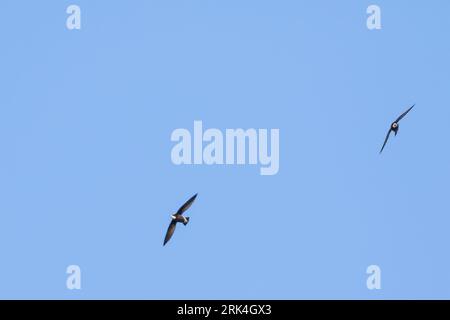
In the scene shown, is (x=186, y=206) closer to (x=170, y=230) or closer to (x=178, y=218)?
(x=178, y=218)

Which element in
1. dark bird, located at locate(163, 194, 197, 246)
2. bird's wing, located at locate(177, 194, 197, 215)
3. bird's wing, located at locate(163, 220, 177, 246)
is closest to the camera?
bird's wing, located at locate(177, 194, 197, 215)

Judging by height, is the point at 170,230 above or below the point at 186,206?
below

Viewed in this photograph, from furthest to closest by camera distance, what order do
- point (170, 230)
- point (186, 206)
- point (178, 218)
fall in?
point (170, 230), point (178, 218), point (186, 206)

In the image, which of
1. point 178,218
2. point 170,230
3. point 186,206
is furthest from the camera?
point 170,230

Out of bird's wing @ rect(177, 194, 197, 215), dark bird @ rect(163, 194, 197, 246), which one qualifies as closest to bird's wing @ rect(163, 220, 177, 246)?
dark bird @ rect(163, 194, 197, 246)

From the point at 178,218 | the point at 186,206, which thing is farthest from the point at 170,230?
the point at 186,206

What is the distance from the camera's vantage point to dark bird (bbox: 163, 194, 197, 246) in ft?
93.0

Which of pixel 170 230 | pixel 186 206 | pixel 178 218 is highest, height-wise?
pixel 186 206

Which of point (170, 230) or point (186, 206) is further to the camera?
point (170, 230)

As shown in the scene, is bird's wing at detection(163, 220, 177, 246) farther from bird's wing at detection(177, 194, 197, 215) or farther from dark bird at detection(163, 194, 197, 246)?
bird's wing at detection(177, 194, 197, 215)

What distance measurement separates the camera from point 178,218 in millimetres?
28797
